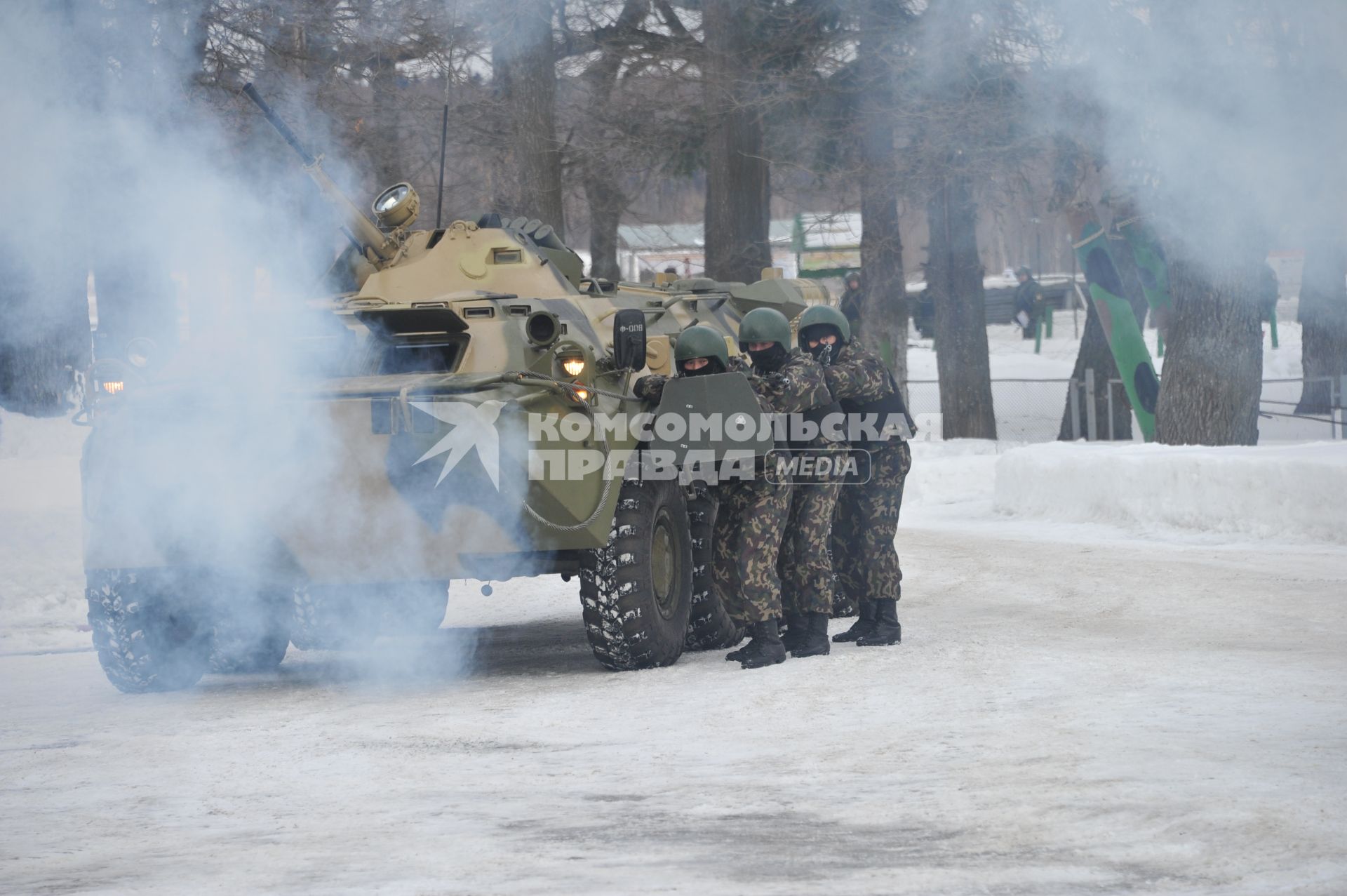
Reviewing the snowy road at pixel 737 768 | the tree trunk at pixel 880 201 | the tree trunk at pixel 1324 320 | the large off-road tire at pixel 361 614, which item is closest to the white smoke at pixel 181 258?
the large off-road tire at pixel 361 614

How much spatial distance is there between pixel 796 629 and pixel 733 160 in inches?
555

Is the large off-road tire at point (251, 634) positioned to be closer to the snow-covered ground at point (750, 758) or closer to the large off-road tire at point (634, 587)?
the snow-covered ground at point (750, 758)

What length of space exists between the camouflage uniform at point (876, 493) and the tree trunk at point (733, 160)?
12623mm

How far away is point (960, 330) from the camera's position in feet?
80.3

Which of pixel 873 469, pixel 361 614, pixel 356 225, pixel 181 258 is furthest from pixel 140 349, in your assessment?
pixel 873 469

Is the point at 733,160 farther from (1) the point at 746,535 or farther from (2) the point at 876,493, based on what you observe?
(1) the point at 746,535

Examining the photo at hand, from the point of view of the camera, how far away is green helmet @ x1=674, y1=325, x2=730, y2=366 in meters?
9.01

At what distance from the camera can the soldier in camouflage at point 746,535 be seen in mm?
8820

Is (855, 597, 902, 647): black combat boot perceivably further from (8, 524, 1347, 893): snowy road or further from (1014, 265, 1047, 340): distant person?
(1014, 265, 1047, 340): distant person

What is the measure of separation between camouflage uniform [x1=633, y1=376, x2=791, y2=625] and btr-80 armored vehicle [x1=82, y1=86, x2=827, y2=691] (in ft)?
0.96

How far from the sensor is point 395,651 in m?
10.6

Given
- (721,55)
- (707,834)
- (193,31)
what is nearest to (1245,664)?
(707,834)

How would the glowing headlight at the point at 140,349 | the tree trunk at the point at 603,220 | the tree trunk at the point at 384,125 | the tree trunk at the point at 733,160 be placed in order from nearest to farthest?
the glowing headlight at the point at 140,349
the tree trunk at the point at 733,160
the tree trunk at the point at 384,125
the tree trunk at the point at 603,220

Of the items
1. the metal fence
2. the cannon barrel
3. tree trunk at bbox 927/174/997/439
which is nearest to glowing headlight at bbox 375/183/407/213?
the cannon barrel
